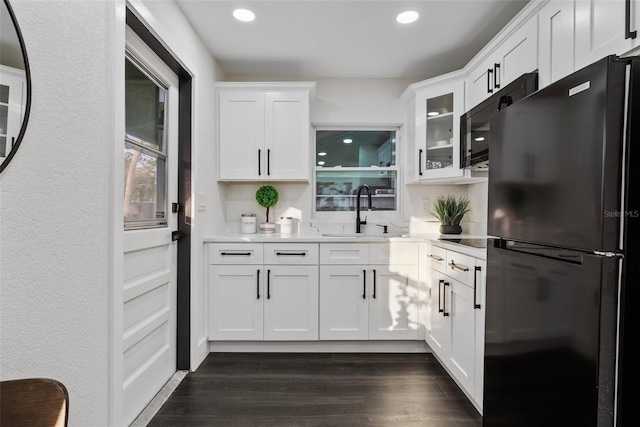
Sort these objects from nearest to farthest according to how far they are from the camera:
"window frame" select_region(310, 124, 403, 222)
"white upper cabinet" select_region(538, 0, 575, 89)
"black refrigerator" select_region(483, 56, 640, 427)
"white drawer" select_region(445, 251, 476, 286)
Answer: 1. "black refrigerator" select_region(483, 56, 640, 427)
2. "white upper cabinet" select_region(538, 0, 575, 89)
3. "white drawer" select_region(445, 251, 476, 286)
4. "window frame" select_region(310, 124, 403, 222)

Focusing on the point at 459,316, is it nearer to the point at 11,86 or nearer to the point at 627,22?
the point at 627,22

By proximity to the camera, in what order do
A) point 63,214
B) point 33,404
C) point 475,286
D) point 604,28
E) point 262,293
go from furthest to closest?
point 262,293
point 475,286
point 604,28
point 63,214
point 33,404

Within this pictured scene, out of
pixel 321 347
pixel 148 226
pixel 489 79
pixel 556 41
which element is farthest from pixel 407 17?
pixel 321 347

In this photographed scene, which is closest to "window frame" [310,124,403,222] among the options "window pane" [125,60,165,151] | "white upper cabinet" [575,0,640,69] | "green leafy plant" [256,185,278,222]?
"green leafy plant" [256,185,278,222]

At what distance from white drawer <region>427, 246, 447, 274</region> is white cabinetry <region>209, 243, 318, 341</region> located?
0.90 m

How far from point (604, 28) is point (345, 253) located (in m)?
1.95

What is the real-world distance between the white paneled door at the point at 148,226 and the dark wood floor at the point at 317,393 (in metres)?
0.27

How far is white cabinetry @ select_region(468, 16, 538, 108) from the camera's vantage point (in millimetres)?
1783

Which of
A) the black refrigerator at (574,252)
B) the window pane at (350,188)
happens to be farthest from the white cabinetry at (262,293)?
the black refrigerator at (574,252)

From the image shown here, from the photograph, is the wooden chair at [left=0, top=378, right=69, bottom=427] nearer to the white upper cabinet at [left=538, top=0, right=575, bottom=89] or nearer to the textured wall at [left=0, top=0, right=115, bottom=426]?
the textured wall at [left=0, top=0, right=115, bottom=426]

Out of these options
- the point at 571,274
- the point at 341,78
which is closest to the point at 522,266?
the point at 571,274

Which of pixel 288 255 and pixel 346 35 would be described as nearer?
pixel 346 35

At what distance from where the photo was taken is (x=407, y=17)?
7.38 ft

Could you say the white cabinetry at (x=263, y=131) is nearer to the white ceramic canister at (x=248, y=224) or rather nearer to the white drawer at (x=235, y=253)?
the white ceramic canister at (x=248, y=224)
